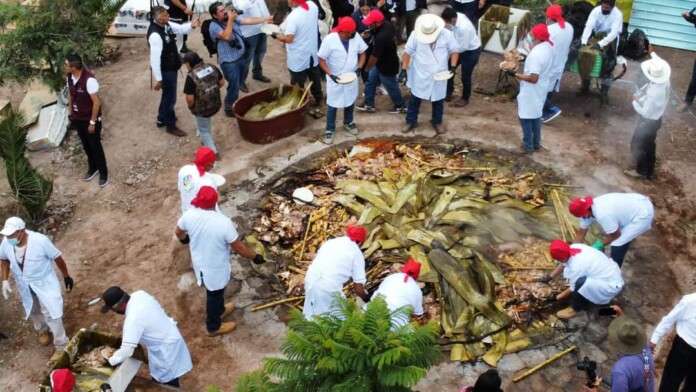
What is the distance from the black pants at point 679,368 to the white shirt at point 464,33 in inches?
229

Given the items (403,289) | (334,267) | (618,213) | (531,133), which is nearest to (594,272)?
(618,213)

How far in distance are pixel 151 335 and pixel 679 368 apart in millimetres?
4743

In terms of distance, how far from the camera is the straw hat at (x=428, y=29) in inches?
372

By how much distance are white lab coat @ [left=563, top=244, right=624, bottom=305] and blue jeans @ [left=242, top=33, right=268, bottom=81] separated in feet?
20.6

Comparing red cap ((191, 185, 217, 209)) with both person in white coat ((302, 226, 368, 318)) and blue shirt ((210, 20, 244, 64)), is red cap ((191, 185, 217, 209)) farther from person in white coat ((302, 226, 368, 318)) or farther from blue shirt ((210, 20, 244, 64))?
blue shirt ((210, 20, 244, 64))

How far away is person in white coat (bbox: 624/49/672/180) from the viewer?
8.56m

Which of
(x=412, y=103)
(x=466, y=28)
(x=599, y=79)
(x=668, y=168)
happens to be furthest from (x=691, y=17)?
(x=412, y=103)

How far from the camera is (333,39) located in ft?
30.3

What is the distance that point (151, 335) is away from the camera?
5613 millimetres

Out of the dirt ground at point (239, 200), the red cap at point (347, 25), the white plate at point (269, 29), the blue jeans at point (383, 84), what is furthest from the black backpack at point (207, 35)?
the blue jeans at point (383, 84)

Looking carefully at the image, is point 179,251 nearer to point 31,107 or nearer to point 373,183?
point 373,183

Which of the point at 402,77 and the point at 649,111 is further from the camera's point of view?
the point at 402,77

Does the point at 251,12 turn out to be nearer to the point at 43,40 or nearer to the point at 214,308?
the point at 43,40

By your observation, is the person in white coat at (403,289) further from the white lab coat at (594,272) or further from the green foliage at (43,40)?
the green foliage at (43,40)
